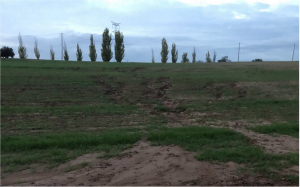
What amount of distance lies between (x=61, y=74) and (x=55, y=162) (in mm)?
14837

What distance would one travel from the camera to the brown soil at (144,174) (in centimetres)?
540

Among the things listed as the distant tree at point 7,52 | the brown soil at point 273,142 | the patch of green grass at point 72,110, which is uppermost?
the distant tree at point 7,52

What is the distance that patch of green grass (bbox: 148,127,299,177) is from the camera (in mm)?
6531

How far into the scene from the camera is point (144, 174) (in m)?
5.82

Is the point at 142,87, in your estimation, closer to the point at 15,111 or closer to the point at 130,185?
the point at 15,111

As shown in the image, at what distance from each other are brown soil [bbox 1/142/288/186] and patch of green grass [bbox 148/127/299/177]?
0.43 meters

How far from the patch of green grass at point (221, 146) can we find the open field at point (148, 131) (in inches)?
1.0

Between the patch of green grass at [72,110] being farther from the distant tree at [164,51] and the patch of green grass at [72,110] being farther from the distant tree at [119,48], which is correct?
the distant tree at [164,51]

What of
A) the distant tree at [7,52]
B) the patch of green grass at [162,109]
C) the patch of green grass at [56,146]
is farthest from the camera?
the distant tree at [7,52]

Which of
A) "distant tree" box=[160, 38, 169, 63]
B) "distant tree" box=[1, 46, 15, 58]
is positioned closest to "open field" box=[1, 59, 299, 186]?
"distant tree" box=[1, 46, 15, 58]

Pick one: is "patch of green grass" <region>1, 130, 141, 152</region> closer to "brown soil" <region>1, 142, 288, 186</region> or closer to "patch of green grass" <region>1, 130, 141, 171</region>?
"patch of green grass" <region>1, 130, 141, 171</region>

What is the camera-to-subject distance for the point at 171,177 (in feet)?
18.5

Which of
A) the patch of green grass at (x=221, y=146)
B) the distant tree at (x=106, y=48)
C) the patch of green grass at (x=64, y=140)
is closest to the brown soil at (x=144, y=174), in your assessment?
the patch of green grass at (x=221, y=146)

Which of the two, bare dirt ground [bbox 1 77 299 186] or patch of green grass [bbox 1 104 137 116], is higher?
patch of green grass [bbox 1 104 137 116]
